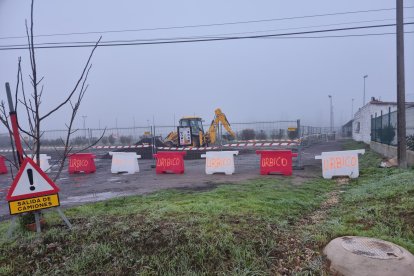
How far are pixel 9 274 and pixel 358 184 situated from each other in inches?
362

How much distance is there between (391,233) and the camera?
4656 millimetres

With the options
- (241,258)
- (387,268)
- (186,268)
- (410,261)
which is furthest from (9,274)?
(410,261)

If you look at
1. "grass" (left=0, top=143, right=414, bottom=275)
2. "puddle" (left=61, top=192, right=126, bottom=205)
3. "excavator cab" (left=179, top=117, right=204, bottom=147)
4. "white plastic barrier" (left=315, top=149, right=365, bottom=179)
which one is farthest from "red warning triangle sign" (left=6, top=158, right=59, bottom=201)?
"excavator cab" (left=179, top=117, right=204, bottom=147)

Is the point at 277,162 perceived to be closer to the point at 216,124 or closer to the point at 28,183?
the point at 28,183

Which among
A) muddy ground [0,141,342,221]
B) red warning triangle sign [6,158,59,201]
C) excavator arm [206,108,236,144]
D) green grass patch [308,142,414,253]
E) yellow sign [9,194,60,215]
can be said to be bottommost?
muddy ground [0,141,342,221]

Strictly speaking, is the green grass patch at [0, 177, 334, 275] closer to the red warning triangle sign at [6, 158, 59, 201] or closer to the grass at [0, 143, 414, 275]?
the grass at [0, 143, 414, 275]

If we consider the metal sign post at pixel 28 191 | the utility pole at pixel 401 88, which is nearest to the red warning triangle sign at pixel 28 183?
the metal sign post at pixel 28 191

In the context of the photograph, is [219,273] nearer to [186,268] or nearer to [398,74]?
[186,268]

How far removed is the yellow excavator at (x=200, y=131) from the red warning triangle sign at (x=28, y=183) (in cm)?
2061

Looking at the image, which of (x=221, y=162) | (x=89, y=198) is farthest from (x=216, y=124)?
(x=89, y=198)

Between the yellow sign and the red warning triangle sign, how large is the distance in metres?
0.06

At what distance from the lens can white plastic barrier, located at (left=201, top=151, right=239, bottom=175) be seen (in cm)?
1280

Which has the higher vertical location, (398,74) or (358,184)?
(398,74)

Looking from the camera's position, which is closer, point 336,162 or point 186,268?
point 186,268
